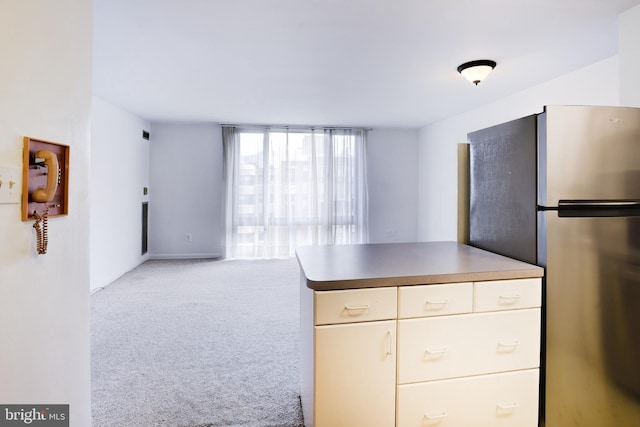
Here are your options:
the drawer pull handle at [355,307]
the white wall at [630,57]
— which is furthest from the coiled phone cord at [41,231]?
the white wall at [630,57]

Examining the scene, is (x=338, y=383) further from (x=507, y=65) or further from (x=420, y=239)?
(x=420, y=239)

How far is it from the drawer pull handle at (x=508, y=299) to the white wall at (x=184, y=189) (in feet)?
17.2

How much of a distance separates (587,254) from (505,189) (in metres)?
0.46

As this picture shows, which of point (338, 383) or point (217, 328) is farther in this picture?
point (217, 328)

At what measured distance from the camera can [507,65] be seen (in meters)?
3.06

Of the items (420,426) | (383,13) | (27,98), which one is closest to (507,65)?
(383,13)

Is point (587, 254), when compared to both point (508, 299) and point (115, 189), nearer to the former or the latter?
point (508, 299)

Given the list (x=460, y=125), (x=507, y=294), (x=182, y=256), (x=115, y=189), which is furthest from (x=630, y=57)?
(x=182, y=256)

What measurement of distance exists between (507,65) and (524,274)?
7.93 ft

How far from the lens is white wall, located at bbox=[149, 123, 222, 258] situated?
19.2 feet

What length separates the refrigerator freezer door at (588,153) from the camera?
149cm

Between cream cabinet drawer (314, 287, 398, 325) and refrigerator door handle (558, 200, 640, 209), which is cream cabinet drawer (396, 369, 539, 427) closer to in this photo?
cream cabinet drawer (314, 287, 398, 325)

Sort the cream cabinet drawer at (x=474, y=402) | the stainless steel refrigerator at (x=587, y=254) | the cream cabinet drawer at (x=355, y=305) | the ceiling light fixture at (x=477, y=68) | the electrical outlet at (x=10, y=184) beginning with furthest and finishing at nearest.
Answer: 1. the ceiling light fixture at (x=477, y=68)
2. the stainless steel refrigerator at (x=587, y=254)
3. the cream cabinet drawer at (x=474, y=402)
4. the cream cabinet drawer at (x=355, y=305)
5. the electrical outlet at (x=10, y=184)

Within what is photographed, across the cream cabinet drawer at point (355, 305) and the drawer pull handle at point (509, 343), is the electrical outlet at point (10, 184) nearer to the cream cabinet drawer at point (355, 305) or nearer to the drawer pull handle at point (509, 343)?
the cream cabinet drawer at point (355, 305)
